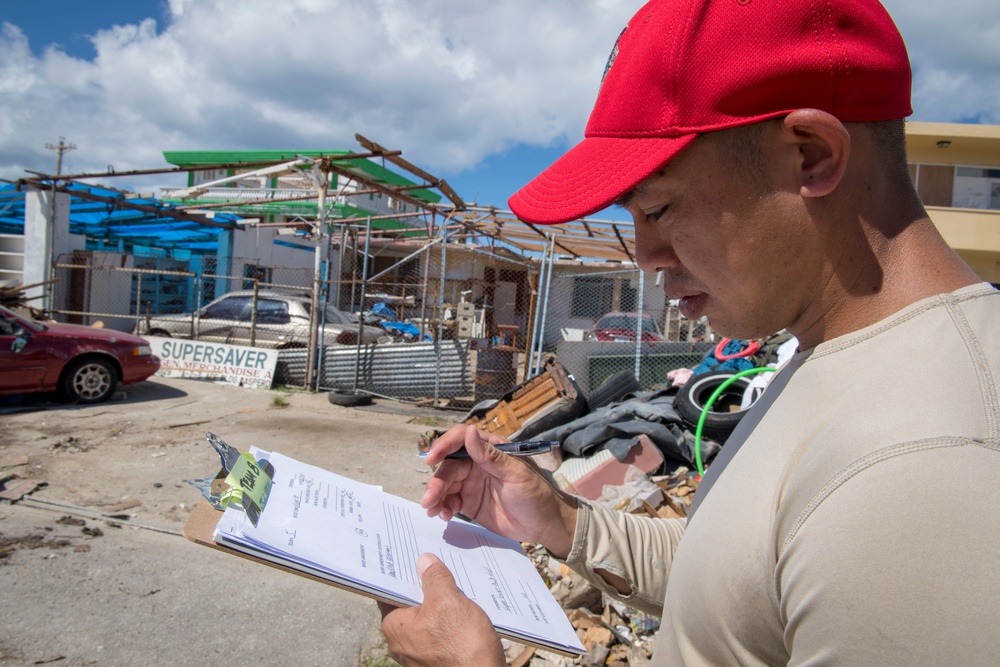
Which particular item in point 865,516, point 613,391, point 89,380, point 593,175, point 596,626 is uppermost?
point 593,175

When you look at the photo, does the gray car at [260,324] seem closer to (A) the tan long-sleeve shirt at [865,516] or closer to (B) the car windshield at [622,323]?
(B) the car windshield at [622,323]

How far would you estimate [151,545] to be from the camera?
4.33 meters

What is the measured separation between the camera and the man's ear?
0.79 meters

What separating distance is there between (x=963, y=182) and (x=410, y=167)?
1714cm

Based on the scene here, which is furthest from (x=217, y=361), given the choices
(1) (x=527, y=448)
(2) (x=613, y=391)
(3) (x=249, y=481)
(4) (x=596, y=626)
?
(1) (x=527, y=448)

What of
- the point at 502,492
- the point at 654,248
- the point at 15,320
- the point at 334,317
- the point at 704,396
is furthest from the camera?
the point at 334,317

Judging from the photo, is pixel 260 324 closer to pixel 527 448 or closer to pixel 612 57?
pixel 527 448

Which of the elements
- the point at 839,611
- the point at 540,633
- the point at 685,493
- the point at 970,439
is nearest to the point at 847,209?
the point at 970,439

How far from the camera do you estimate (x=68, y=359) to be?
339 inches

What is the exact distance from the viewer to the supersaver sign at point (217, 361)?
11016mm

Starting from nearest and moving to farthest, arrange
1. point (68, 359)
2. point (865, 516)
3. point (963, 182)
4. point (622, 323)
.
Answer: point (865, 516) < point (68, 359) < point (622, 323) < point (963, 182)

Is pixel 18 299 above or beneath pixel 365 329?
above

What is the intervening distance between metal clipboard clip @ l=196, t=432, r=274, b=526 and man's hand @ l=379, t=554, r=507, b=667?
0.37 m

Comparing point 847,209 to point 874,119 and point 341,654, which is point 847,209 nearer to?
point 874,119
